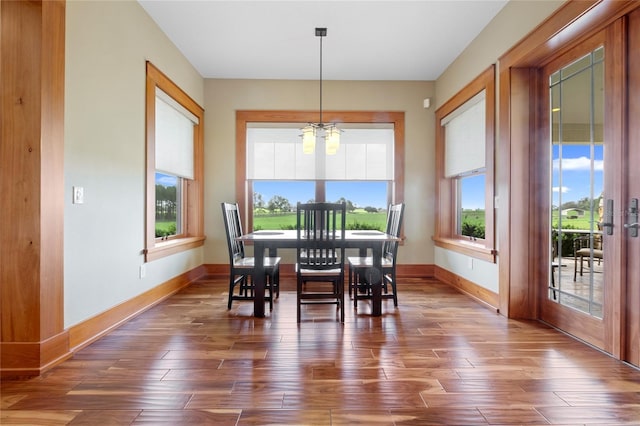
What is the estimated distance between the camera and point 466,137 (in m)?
3.98

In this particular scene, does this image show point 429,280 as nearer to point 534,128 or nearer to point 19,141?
point 534,128

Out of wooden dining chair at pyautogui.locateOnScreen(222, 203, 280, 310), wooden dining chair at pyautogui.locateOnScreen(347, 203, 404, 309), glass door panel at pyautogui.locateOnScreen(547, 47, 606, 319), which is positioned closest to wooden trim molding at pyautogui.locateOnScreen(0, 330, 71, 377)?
wooden dining chair at pyautogui.locateOnScreen(222, 203, 280, 310)

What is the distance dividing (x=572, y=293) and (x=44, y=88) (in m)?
3.97

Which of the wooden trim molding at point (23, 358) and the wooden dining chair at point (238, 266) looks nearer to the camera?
the wooden trim molding at point (23, 358)

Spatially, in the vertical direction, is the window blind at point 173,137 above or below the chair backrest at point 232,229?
above

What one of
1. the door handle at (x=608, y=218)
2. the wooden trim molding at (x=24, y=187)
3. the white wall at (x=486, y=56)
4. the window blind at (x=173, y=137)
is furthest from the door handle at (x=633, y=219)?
the window blind at (x=173, y=137)

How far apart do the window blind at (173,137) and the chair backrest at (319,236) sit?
188cm

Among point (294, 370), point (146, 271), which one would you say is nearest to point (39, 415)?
point (294, 370)

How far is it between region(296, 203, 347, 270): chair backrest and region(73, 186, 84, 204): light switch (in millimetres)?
1588

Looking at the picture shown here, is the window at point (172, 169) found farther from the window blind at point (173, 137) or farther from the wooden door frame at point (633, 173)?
the wooden door frame at point (633, 173)

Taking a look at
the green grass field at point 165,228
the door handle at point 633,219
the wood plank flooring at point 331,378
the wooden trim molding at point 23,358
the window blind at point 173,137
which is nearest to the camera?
the wood plank flooring at point 331,378

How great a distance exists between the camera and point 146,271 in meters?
3.19

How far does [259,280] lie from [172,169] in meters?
1.88

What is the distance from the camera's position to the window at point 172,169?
129 inches
